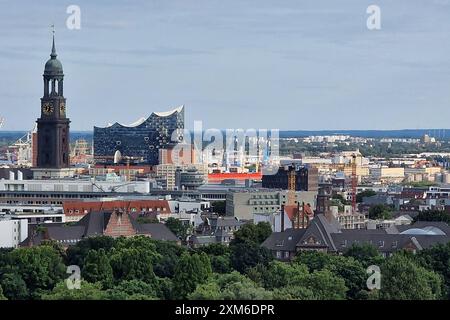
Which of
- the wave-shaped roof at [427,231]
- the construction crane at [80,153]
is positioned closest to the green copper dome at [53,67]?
the wave-shaped roof at [427,231]

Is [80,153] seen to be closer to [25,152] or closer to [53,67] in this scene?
[25,152]

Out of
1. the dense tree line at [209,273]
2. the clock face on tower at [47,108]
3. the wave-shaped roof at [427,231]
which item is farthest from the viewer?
the clock face on tower at [47,108]

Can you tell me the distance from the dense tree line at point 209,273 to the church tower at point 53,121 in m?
32.3

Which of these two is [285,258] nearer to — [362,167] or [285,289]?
[285,289]

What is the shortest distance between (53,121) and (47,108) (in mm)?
637

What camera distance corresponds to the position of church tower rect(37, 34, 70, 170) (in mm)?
75875

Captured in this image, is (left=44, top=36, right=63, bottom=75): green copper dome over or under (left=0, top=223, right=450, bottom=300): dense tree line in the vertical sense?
over

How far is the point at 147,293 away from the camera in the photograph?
30719 millimetres

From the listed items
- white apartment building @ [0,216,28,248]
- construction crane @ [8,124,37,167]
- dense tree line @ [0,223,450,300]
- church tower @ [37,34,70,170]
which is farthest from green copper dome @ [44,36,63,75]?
construction crane @ [8,124,37,167]

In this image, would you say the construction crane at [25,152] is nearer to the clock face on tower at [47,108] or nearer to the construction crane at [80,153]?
the construction crane at [80,153]

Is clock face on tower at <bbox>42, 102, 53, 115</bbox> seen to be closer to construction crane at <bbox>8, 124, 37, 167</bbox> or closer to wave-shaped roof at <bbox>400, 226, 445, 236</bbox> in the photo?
wave-shaped roof at <bbox>400, 226, 445, 236</bbox>

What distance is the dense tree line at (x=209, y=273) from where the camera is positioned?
30.2 meters

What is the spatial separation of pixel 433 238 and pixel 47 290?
47.3 ft
